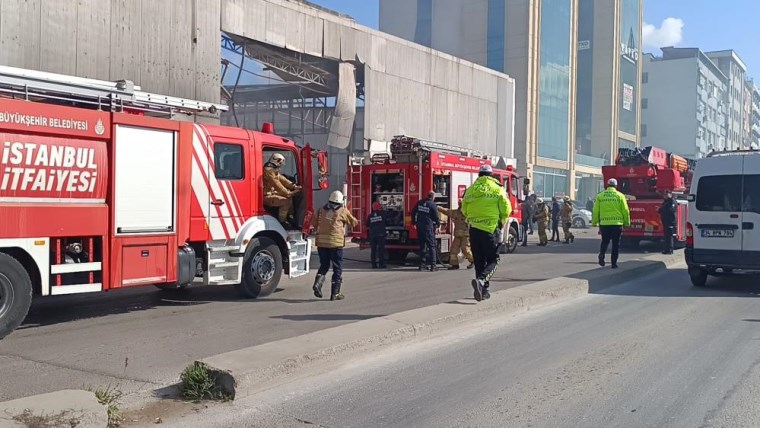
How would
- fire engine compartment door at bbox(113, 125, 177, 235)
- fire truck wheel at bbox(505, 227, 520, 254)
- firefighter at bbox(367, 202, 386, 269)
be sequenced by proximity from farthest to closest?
1. fire truck wheel at bbox(505, 227, 520, 254)
2. firefighter at bbox(367, 202, 386, 269)
3. fire engine compartment door at bbox(113, 125, 177, 235)

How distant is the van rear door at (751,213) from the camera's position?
1156 centimetres

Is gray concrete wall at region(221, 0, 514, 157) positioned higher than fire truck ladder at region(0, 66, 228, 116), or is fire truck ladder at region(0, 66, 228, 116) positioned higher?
gray concrete wall at region(221, 0, 514, 157)

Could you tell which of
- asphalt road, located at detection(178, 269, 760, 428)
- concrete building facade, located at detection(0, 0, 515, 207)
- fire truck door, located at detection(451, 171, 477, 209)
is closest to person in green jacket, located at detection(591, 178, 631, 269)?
fire truck door, located at detection(451, 171, 477, 209)

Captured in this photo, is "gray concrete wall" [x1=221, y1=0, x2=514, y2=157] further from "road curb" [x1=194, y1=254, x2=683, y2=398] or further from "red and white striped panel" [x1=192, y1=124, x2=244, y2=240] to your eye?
"road curb" [x1=194, y1=254, x2=683, y2=398]

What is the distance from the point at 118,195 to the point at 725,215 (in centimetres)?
985

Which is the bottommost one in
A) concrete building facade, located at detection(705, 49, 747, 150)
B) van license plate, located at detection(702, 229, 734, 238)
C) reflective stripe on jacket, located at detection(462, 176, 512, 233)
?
van license plate, located at detection(702, 229, 734, 238)

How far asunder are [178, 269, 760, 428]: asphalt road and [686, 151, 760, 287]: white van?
293 centimetres

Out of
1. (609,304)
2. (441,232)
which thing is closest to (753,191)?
(609,304)

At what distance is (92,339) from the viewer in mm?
7551

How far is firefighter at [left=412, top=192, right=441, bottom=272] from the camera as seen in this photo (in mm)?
14516

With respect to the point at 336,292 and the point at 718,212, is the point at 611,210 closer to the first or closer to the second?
the point at 718,212

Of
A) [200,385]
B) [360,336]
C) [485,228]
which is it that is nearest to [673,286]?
[485,228]

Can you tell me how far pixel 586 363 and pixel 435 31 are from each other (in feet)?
144

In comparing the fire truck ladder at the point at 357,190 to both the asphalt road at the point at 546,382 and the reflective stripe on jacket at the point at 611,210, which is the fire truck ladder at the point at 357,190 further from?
the asphalt road at the point at 546,382
